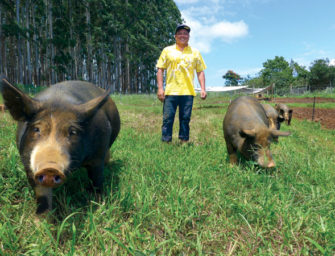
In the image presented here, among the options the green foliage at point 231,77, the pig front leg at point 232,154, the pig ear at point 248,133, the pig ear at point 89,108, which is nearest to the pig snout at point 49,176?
the pig ear at point 89,108

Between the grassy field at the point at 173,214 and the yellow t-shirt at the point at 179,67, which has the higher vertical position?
the yellow t-shirt at the point at 179,67

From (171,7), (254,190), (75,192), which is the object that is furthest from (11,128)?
(171,7)

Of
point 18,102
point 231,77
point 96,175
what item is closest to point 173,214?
point 96,175

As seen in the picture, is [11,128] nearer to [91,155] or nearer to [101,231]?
[91,155]

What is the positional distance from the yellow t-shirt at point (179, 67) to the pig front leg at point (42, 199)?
295cm

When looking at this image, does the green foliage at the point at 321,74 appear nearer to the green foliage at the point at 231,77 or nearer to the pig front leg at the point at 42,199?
the green foliage at the point at 231,77

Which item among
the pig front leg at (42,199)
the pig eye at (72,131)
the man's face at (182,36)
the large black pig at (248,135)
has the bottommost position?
the pig front leg at (42,199)

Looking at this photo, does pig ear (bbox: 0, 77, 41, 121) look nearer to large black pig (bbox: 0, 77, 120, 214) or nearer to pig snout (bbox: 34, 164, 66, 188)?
large black pig (bbox: 0, 77, 120, 214)

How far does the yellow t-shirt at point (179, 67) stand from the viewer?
429 cm

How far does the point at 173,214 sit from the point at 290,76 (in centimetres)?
8513

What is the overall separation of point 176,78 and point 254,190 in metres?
2.54

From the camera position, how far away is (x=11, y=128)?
4.42 meters

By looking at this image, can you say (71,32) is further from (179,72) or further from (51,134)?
(51,134)

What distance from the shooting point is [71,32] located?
73.0 ft
